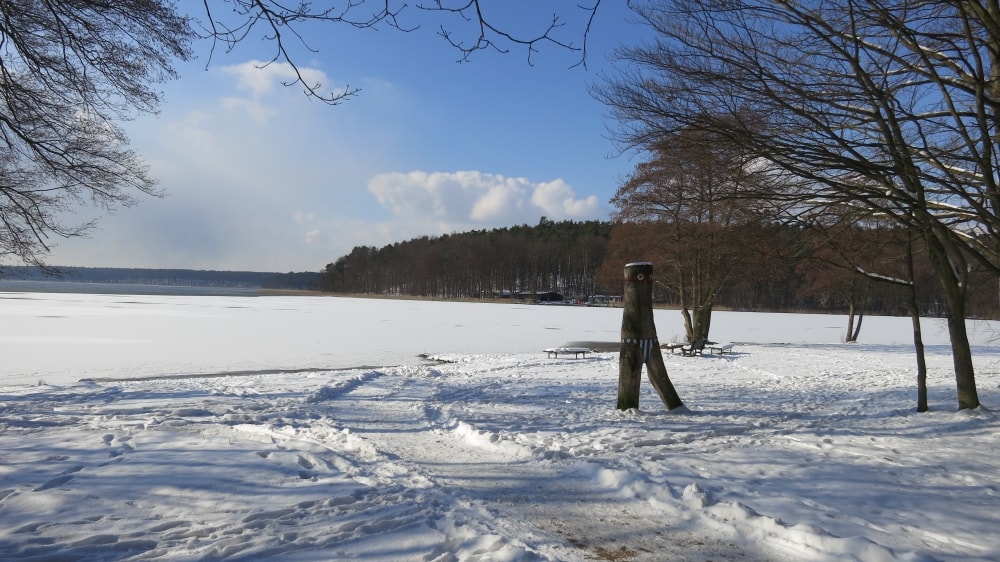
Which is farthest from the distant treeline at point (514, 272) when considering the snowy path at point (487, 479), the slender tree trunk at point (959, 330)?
the snowy path at point (487, 479)

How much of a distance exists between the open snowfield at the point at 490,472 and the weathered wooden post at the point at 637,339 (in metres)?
0.41

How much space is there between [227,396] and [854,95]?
30.2ft

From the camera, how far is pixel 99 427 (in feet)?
22.9

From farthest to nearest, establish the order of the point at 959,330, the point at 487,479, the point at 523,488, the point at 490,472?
the point at 959,330 → the point at 490,472 → the point at 487,479 → the point at 523,488

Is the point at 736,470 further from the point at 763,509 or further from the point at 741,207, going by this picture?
the point at 741,207

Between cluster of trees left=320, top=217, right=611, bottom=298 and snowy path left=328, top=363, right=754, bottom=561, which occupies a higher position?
cluster of trees left=320, top=217, right=611, bottom=298

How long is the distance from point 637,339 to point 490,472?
11.5ft

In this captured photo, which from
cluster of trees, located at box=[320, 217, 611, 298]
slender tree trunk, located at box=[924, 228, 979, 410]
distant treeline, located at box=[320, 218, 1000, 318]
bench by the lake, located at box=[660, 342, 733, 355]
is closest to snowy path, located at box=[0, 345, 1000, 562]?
slender tree trunk, located at box=[924, 228, 979, 410]

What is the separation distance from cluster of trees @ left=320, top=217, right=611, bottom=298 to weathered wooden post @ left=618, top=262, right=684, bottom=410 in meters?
80.1

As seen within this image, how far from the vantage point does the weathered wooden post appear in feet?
27.3

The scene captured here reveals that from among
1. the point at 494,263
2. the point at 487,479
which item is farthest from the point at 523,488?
the point at 494,263

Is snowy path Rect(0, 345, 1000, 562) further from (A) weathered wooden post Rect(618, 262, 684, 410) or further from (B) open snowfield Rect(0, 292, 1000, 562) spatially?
(A) weathered wooden post Rect(618, 262, 684, 410)

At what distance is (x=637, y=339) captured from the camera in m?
8.35

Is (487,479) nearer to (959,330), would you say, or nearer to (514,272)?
(959,330)
